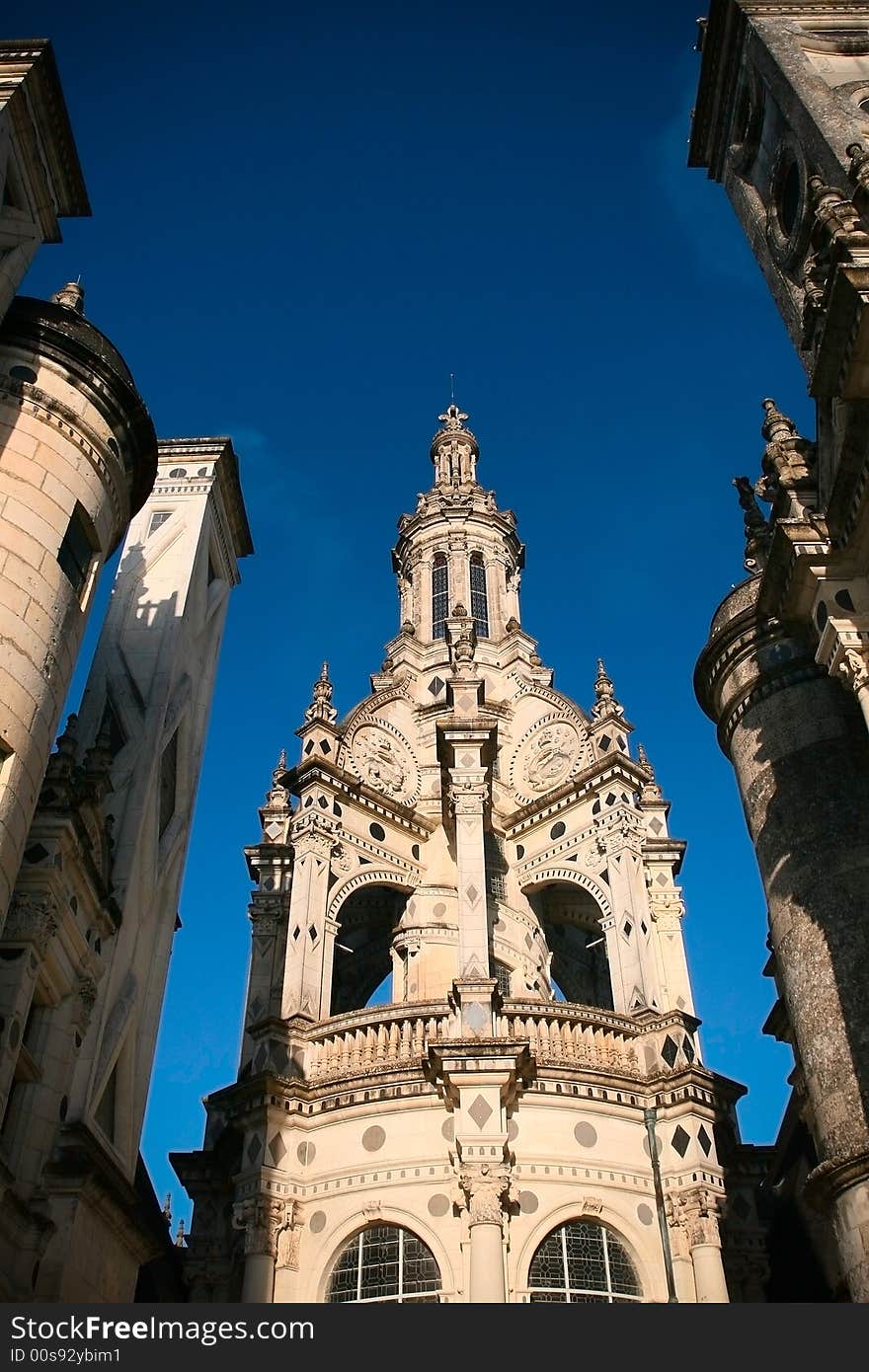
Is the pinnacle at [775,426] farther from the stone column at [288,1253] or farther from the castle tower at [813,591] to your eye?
the stone column at [288,1253]

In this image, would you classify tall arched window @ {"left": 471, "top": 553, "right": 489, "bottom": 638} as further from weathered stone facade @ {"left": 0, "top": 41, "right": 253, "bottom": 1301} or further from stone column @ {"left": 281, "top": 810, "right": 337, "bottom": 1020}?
weathered stone facade @ {"left": 0, "top": 41, "right": 253, "bottom": 1301}

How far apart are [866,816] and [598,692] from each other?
65.3 feet

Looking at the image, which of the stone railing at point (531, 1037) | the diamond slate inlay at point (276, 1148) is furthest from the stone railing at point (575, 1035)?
the diamond slate inlay at point (276, 1148)

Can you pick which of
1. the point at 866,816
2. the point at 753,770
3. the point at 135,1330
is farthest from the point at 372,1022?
the point at 135,1330

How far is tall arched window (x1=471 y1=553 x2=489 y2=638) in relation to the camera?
40625 mm

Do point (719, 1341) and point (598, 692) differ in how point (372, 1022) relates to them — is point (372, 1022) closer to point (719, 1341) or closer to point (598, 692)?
point (598, 692)

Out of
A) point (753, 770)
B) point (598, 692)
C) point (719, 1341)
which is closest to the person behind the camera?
point (719, 1341)

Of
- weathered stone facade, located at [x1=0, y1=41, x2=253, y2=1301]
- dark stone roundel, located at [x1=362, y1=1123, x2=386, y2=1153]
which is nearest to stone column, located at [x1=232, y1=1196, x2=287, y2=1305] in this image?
dark stone roundel, located at [x1=362, y1=1123, x2=386, y2=1153]

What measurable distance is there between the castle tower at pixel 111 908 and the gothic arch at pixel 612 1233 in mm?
7027

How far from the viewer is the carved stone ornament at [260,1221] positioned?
21406mm

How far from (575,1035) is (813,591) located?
1401 cm

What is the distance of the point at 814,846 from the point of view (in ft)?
46.8

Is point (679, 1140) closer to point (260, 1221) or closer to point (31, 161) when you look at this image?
point (260, 1221)

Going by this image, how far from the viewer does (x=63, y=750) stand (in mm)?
17484
